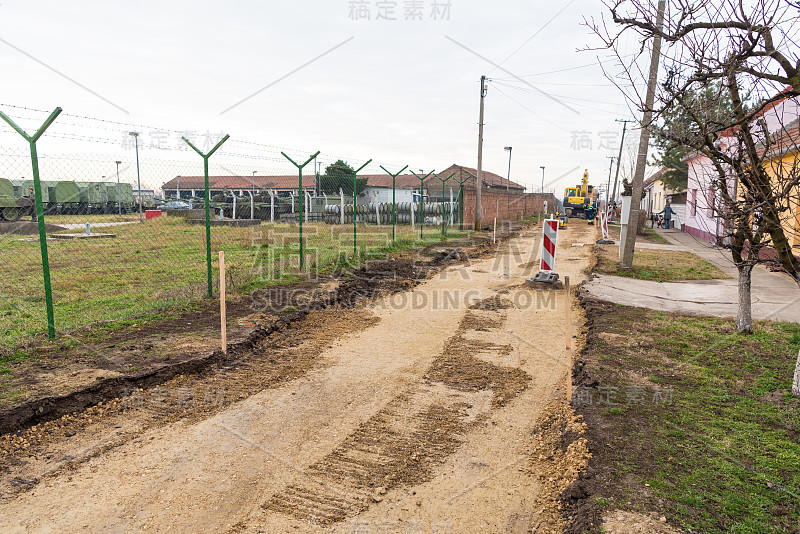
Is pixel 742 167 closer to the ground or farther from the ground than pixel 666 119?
closer to the ground

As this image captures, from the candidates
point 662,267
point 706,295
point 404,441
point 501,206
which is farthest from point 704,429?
point 501,206

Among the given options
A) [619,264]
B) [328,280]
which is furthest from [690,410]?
[619,264]

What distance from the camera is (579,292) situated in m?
10.4

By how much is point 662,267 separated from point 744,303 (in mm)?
7462

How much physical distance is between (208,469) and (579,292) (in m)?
8.37

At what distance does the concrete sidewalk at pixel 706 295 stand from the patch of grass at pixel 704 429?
159 centimetres

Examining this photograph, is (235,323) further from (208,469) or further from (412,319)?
(208,469)

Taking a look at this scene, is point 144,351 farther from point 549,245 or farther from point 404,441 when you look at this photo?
point 549,245

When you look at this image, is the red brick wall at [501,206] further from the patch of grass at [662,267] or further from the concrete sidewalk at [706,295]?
the concrete sidewalk at [706,295]

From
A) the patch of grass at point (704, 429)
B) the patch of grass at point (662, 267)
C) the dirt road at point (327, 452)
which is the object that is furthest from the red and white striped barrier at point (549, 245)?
the dirt road at point (327, 452)

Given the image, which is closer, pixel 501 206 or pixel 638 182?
pixel 638 182

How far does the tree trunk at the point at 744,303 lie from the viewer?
6648 mm

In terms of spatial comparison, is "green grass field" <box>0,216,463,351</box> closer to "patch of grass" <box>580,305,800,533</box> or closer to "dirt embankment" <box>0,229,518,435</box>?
"dirt embankment" <box>0,229,518,435</box>

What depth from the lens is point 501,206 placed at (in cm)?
3738
